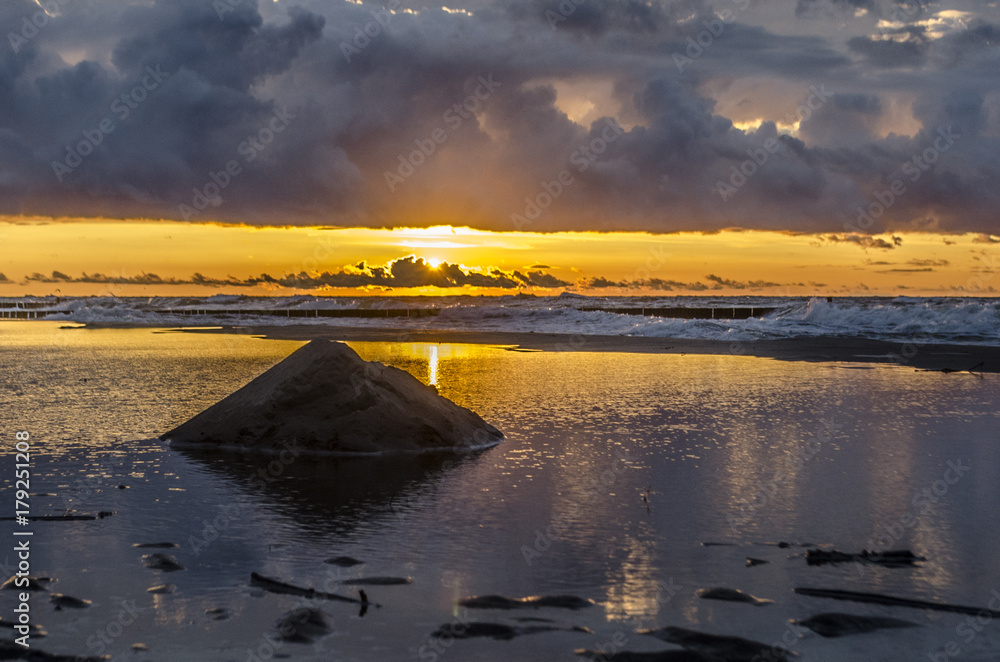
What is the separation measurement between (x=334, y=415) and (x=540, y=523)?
168 inches

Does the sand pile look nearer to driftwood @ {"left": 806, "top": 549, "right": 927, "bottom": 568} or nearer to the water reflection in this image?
the water reflection

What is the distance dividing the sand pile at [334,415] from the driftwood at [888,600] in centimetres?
555

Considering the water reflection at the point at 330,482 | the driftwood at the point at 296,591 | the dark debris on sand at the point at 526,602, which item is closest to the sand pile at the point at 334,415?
the water reflection at the point at 330,482

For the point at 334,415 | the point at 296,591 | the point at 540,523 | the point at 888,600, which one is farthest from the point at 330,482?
the point at 888,600

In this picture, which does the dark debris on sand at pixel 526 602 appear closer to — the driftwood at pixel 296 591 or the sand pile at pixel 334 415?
the driftwood at pixel 296 591

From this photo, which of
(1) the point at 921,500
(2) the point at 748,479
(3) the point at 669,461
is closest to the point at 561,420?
(3) the point at 669,461

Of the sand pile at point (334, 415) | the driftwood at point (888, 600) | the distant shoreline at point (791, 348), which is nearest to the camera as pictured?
the driftwood at point (888, 600)

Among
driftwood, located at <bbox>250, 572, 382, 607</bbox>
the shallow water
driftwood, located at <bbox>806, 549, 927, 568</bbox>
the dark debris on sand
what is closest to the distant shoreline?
the shallow water

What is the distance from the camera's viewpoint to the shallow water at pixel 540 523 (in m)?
4.54

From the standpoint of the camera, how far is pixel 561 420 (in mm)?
12328

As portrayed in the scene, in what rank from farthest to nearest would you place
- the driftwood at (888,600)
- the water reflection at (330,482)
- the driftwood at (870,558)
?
1. the water reflection at (330,482)
2. the driftwood at (870,558)
3. the driftwood at (888,600)

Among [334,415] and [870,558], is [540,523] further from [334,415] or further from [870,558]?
[334,415]

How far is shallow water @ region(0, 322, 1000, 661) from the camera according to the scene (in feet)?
14.9

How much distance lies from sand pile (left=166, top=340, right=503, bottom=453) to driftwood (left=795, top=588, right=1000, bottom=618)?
5.55 meters
